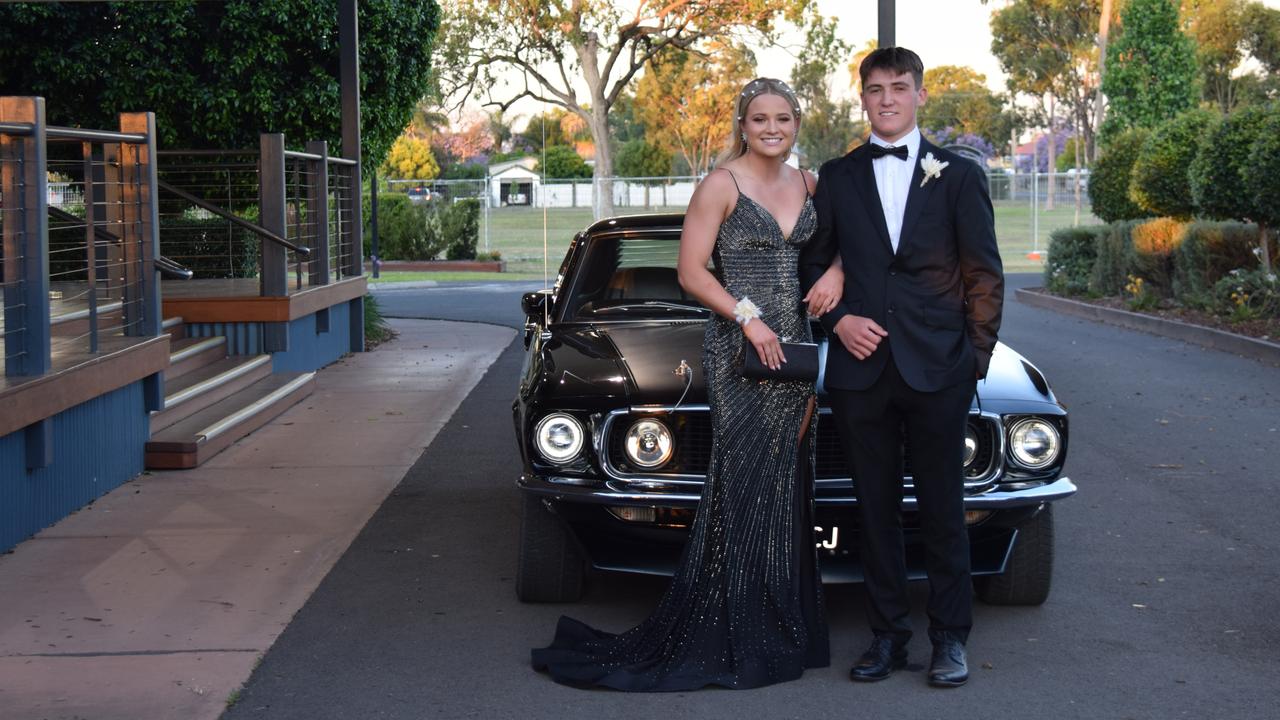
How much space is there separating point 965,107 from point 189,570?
7324 cm

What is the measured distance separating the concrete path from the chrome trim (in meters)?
1.35

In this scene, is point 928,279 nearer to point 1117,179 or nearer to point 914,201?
point 914,201

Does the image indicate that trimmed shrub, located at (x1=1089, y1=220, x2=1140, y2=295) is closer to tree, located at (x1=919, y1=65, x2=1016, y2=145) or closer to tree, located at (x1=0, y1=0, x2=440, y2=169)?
tree, located at (x1=0, y1=0, x2=440, y2=169)

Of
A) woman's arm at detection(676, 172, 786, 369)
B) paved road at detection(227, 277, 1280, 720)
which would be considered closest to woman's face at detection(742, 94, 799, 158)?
woman's arm at detection(676, 172, 786, 369)

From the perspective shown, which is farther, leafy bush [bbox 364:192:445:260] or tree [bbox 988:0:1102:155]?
tree [bbox 988:0:1102:155]

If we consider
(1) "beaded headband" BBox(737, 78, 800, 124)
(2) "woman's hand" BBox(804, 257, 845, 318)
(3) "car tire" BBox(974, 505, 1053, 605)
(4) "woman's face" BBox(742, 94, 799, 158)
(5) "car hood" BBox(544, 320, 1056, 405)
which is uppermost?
(1) "beaded headband" BBox(737, 78, 800, 124)

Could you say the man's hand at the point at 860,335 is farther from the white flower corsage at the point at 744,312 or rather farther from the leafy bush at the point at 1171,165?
the leafy bush at the point at 1171,165

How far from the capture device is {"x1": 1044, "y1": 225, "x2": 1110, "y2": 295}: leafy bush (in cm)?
2323

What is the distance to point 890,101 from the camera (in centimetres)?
488

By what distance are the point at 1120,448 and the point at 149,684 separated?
6523 millimetres

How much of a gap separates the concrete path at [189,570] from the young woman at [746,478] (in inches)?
48.9

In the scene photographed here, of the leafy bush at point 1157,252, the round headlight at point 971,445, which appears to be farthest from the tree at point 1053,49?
the round headlight at point 971,445

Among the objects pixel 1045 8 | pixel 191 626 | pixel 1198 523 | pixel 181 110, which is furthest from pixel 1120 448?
pixel 1045 8

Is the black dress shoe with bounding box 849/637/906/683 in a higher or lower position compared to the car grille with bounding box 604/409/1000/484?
lower
